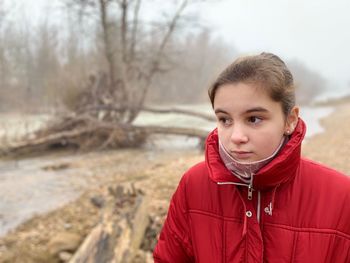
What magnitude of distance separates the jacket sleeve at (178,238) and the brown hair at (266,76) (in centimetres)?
64

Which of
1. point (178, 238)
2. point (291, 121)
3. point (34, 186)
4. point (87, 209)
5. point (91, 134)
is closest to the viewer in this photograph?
point (291, 121)

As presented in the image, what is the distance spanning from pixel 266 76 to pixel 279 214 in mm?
610

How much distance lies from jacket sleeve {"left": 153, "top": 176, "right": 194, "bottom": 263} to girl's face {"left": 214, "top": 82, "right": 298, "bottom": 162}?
1.52 ft

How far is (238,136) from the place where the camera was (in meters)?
1.64

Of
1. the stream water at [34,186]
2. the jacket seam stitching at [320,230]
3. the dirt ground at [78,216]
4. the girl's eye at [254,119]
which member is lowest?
the stream water at [34,186]

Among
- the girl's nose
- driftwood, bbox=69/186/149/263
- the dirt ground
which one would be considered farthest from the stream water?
the girl's nose

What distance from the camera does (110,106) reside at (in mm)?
14656

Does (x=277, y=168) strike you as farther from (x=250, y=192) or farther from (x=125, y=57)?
(x=125, y=57)

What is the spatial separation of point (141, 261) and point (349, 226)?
284 cm

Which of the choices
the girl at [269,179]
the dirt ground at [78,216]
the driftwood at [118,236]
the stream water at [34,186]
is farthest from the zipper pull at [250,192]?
the stream water at [34,186]

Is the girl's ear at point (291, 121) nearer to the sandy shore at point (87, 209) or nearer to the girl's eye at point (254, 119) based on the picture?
the girl's eye at point (254, 119)

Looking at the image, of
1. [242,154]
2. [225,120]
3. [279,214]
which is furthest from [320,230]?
[225,120]

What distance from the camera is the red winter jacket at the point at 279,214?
164cm

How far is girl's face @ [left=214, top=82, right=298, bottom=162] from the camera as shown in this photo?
1.63m
